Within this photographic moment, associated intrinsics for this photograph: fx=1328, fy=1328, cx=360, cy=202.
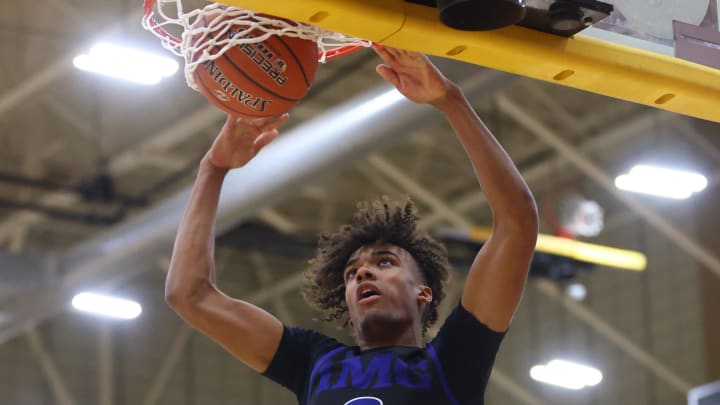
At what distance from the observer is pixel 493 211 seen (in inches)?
138

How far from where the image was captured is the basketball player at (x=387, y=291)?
11.4 feet

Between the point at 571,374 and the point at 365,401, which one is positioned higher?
the point at 365,401

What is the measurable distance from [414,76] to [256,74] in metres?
0.48

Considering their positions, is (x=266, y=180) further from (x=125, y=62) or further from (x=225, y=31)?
(x=225, y=31)

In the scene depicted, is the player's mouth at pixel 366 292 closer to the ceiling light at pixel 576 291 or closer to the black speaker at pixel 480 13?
the black speaker at pixel 480 13

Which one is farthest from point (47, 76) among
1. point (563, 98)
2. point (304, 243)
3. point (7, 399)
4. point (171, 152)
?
point (563, 98)

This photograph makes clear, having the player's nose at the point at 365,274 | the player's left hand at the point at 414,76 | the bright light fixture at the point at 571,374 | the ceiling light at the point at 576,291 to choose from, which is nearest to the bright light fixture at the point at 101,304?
the bright light fixture at the point at 571,374

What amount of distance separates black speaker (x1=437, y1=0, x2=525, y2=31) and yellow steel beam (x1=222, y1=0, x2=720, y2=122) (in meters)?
0.06

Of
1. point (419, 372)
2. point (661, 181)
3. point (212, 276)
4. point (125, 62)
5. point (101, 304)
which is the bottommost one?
point (661, 181)

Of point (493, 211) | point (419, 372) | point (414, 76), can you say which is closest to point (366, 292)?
point (419, 372)

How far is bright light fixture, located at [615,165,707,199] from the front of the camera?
12.3 metres

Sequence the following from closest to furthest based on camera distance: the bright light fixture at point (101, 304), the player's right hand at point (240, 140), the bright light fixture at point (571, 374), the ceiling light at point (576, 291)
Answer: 1. the player's right hand at point (240, 140)
2. the bright light fixture at point (101, 304)
3. the bright light fixture at point (571, 374)
4. the ceiling light at point (576, 291)

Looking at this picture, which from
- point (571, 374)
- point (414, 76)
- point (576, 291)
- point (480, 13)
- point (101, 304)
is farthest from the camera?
→ point (576, 291)

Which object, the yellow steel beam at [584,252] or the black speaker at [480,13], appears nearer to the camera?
the black speaker at [480,13]
